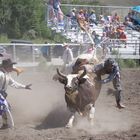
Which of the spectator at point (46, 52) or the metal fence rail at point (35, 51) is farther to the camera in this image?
the spectator at point (46, 52)

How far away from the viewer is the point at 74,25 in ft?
88.6

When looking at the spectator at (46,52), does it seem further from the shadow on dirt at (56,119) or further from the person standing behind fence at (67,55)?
the shadow on dirt at (56,119)

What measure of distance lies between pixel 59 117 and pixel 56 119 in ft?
0.44

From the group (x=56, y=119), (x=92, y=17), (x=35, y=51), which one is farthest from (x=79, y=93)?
(x=92, y=17)

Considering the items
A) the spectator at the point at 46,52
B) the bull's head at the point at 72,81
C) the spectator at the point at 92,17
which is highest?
the bull's head at the point at 72,81

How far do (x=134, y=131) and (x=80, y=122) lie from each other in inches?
45.7

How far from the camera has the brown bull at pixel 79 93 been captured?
1002cm

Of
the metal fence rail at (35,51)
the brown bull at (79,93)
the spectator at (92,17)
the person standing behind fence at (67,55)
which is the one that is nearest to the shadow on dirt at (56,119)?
the brown bull at (79,93)

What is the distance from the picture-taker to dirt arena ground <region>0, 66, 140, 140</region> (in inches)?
361

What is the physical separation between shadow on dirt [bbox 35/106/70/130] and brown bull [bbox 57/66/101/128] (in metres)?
0.47

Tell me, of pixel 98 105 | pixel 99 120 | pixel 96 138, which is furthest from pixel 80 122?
pixel 98 105

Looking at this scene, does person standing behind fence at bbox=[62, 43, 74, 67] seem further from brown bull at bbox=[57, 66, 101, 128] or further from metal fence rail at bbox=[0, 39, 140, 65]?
brown bull at bbox=[57, 66, 101, 128]

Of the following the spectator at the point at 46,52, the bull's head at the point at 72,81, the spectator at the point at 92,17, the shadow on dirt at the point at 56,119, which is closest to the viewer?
the bull's head at the point at 72,81

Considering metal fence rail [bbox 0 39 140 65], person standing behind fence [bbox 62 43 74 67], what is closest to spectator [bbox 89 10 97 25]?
metal fence rail [bbox 0 39 140 65]
